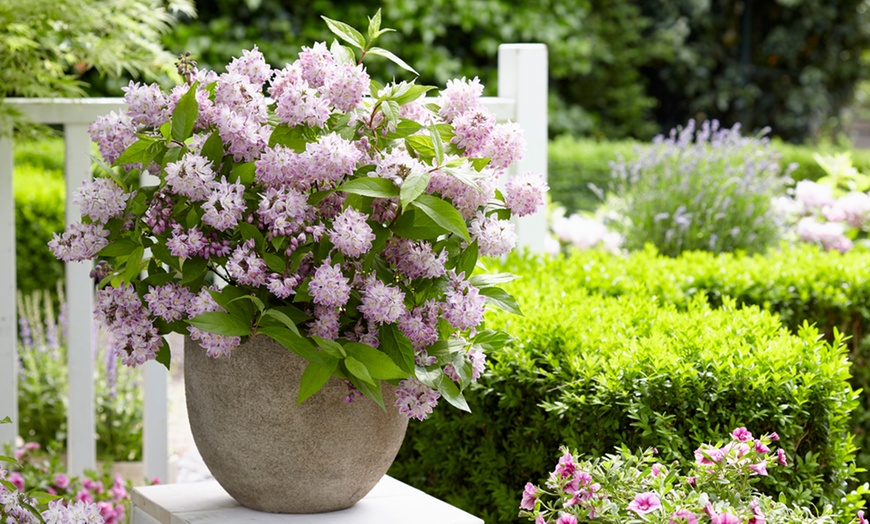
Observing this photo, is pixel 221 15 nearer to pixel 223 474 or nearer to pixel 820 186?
pixel 820 186

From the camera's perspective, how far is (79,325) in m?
2.90

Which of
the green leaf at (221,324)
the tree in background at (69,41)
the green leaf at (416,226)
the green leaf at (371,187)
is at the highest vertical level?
the tree in background at (69,41)

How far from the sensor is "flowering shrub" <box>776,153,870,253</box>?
15.1 ft

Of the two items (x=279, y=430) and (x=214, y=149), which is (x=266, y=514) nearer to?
(x=279, y=430)

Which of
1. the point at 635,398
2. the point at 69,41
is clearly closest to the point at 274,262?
the point at 635,398

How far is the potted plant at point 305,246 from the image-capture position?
1627 mm

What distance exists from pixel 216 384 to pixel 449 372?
1.35ft

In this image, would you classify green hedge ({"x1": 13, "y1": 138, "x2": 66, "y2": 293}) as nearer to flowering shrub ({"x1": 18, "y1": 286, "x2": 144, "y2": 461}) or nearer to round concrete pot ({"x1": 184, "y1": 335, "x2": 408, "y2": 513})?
flowering shrub ({"x1": 18, "y1": 286, "x2": 144, "y2": 461})

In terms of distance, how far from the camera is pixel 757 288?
3.16 metres

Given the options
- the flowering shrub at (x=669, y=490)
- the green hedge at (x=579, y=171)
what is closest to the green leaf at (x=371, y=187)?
the flowering shrub at (x=669, y=490)

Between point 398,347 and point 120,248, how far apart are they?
507 mm

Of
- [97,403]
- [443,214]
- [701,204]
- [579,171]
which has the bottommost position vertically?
[97,403]

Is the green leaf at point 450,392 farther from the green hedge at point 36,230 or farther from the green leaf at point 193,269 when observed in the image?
the green hedge at point 36,230

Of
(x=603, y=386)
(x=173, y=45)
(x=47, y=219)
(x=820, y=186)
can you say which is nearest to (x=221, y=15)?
(x=173, y=45)
